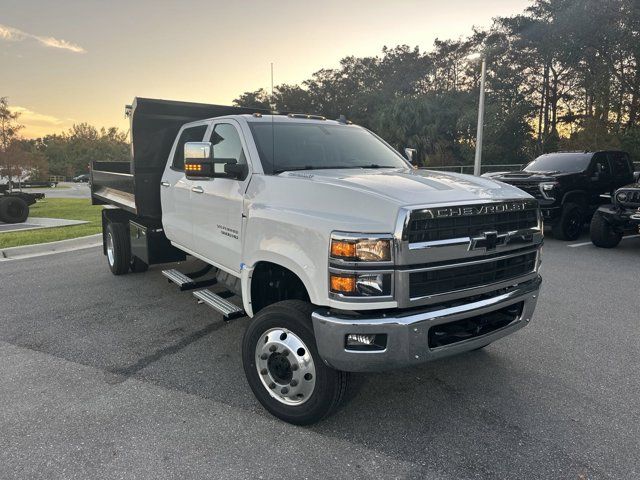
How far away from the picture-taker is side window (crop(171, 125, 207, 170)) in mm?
5160

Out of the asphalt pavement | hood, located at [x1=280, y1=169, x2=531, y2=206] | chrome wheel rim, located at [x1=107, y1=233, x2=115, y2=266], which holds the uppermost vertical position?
hood, located at [x1=280, y1=169, x2=531, y2=206]

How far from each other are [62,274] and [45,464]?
514 cm

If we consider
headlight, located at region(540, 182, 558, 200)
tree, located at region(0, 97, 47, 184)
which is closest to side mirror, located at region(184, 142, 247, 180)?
headlight, located at region(540, 182, 558, 200)

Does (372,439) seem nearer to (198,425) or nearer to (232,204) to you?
(198,425)

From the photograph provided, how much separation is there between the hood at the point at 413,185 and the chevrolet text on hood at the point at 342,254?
0.01 meters

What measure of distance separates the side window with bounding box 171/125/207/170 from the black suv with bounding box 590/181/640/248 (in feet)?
25.3

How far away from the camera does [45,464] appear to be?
2746 mm

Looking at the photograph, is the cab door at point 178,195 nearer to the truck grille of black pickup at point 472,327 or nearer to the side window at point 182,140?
the side window at point 182,140

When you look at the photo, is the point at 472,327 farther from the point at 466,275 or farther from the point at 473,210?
the point at 473,210

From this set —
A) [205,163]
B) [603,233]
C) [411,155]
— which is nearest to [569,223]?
[603,233]

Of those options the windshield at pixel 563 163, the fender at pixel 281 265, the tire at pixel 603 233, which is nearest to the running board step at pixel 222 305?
the fender at pixel 281 265

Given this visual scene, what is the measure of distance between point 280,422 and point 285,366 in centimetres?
38

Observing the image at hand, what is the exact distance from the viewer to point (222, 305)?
411 cm

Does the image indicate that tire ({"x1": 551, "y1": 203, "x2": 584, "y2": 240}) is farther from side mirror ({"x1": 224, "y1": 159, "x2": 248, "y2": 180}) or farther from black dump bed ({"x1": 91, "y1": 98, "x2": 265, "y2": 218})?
side mirror ({"x1": 224, "y1": 159, "x2": 248, "y2": 180})
